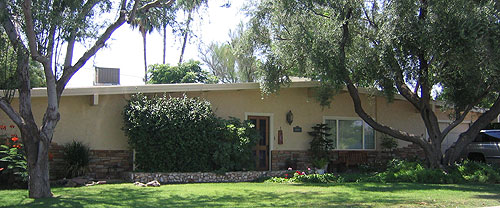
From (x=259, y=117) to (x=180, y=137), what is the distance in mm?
3437

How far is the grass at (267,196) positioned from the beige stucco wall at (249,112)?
218cm

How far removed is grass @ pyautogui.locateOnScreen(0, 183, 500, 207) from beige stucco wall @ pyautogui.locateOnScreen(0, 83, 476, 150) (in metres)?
2.18

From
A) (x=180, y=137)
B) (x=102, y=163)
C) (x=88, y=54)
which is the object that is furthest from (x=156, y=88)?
(x=88, y=54)

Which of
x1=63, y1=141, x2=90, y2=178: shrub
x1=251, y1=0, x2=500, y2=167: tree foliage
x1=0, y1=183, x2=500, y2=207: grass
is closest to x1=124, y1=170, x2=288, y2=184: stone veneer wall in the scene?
x1=0, y1=183, x2=500, y2=207: grass

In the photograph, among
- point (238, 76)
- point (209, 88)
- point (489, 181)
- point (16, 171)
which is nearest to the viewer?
point (16, 171)

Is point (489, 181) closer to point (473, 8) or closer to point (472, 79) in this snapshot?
point (472, 79)

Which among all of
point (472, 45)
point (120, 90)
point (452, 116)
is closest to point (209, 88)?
point (120, 90)

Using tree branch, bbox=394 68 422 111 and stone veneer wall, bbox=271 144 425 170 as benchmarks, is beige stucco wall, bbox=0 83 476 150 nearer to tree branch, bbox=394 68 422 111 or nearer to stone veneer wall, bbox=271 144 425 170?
stone veneer wall, bbox=271 144 425 170

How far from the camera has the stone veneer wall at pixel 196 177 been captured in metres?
13.1

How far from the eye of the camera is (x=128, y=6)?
1159 cm

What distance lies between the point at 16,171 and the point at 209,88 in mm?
5695

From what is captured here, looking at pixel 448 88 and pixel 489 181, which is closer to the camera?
pixel 489 181

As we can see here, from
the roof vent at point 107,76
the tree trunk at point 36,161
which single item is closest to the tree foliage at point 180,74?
the roof vent at point 107,76

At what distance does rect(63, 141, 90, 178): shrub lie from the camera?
12898mm
